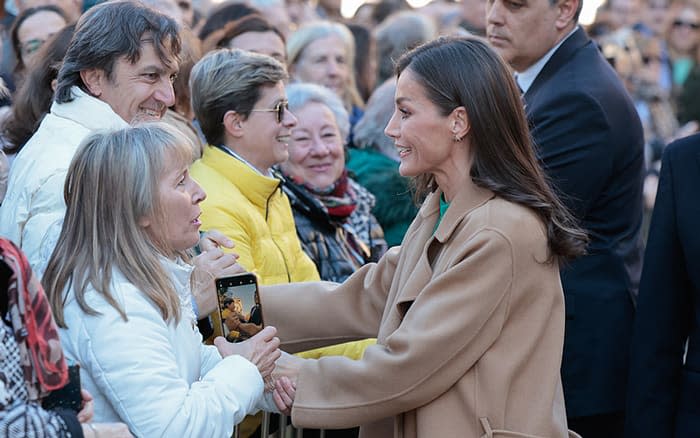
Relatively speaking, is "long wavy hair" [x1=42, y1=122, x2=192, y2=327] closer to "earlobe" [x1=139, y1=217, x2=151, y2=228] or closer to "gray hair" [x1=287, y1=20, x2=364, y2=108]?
"earlobe" [x1=139, y1=217, x2=151, y2=228]

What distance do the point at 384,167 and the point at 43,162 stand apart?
2586mm

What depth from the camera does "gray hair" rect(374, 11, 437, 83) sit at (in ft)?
24.4

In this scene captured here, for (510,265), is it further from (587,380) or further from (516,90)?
(587,380)

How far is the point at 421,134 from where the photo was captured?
3262 mm

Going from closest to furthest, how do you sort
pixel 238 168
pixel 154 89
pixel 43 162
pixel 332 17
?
1. pixel 43 162
2. pixel 154 89
3. pixel 238 168
4. pixel 332 17

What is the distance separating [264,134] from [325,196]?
2.28 feet

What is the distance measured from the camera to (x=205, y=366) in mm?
3133

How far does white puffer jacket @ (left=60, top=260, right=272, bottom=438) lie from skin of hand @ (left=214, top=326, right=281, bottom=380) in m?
0.38

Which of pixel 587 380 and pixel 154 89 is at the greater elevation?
pixel 154 89

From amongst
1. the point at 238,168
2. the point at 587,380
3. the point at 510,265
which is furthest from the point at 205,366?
the point at 587,380

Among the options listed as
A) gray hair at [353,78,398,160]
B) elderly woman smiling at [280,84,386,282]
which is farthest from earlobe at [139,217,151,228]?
gray hair at [353,78,398,160]

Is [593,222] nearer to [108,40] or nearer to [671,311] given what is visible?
[671,311]

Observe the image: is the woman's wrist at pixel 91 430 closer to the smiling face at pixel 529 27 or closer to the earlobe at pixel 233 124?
the earlobe at pixel 233 124

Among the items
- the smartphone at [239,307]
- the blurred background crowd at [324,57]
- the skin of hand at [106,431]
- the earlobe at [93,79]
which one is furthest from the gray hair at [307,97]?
the skin of hand at [106,431]
